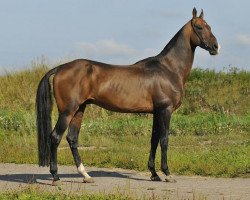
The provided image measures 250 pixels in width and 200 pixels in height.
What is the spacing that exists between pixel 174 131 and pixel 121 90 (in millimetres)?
8714

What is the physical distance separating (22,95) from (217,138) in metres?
10.9

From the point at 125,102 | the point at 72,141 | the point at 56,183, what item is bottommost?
the point at 56,183

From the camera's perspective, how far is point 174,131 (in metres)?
19.2

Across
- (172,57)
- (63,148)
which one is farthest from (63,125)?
(63,148)

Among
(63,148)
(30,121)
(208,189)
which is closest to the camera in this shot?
(208,189)

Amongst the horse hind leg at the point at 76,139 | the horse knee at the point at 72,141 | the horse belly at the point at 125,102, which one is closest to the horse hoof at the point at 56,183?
the horse hind leg at the point at 76,139

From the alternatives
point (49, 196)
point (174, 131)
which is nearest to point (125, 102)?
point (49, 196)

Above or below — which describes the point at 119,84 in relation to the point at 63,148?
above

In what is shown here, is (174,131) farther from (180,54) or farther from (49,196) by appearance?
(49,196)

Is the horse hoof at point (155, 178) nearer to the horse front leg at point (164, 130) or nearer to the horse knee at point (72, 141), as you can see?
the horse front leg at point (164, 130)

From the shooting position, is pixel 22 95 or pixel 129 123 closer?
pixel 129 123

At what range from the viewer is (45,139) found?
1062cm

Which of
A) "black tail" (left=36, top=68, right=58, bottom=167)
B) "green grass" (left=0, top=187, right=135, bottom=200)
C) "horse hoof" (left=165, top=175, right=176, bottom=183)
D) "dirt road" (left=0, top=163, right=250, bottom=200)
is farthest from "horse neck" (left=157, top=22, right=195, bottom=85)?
"green grass" (left=0, top=187, right=135, bottom=200)

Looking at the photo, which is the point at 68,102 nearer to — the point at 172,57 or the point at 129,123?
the point at 172,57
